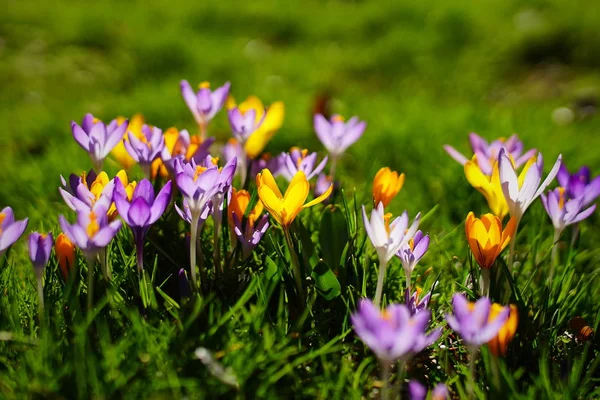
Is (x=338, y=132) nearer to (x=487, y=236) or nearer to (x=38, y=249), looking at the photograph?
(x=487, y=236)

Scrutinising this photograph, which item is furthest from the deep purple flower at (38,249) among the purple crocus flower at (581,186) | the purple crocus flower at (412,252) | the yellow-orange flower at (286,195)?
the purple crocus flower at (581,186)

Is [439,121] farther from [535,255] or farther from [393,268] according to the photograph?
[393,268]

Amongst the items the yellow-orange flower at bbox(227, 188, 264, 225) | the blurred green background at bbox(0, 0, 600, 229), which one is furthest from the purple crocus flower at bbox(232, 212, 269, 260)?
Result: the blurred green background at bbox(0, 0, 600, 229)

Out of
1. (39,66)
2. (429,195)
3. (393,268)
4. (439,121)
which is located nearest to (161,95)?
(39,66)

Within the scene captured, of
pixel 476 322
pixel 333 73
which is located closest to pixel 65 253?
pixel 476 322

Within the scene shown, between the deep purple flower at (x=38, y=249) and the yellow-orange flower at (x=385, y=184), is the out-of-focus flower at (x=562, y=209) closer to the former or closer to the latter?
the yellow-orange flower at (x=385, y=184)

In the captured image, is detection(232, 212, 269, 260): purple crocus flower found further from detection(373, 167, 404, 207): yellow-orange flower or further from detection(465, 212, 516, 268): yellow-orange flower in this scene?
detection(465, 212, 516, 268): yellow-orange flower
